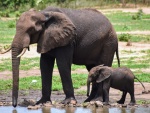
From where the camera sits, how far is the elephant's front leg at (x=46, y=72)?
14.9m

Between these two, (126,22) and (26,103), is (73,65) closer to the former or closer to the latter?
(26,103)

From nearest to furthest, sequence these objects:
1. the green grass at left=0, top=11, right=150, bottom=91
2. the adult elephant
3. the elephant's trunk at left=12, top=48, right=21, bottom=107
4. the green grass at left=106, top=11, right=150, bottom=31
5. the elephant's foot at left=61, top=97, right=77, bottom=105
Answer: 1. the elephant's trunk at left=12, top=48, right=21, bottom=107
2. the adult elephant
3. the elephant's foot at left=61, top=97, right=77, bottom=105
4. the green grass at left=0, top=11, right=150, bottom=91
5. the green grass at left=106, top=11, right=150, bottom=31

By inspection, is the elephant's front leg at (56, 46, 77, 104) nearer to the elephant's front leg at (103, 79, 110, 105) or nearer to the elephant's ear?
the elephant's ear

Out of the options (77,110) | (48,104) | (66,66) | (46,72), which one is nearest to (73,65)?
(46,72)

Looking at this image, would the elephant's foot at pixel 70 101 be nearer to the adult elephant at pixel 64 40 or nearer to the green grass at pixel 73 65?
the adult elephant at pixel 64 40

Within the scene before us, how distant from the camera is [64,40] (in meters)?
14.4

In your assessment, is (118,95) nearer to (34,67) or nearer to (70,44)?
(70,44)

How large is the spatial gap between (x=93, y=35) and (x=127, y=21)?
29.1m

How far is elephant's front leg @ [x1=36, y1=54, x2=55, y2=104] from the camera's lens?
14.9m

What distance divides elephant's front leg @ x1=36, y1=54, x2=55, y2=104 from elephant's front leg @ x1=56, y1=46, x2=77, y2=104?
42 cm

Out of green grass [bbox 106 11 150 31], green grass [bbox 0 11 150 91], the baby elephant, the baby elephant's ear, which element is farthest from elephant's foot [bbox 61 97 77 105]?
green grass [bbox 106 11 150 31]

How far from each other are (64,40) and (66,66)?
0.57 metres

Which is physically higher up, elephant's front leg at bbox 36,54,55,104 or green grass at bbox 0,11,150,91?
elephant's front leg at bbox 36,54,55,104

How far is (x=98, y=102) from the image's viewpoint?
47.9 feet
